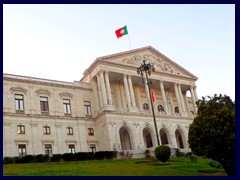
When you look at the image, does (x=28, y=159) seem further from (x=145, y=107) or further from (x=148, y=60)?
(x=148, y=60)

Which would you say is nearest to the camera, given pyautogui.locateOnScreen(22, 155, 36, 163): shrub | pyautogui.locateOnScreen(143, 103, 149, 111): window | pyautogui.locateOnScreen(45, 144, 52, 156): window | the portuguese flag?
pyautogui.locateOnScreen(22, 155, 36, 163): shrub

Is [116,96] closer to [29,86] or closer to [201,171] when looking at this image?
[29,86]

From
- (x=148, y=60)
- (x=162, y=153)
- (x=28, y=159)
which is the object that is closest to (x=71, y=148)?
(x=28, y=159)

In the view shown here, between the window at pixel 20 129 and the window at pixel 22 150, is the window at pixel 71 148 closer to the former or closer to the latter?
the window at pixel 22 150

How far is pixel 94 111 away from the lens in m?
46.2

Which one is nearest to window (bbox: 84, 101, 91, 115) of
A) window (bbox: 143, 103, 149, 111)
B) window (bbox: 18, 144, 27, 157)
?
window (bbox: 143, 103, 149, 111)

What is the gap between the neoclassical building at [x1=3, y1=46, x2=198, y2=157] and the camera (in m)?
39.2

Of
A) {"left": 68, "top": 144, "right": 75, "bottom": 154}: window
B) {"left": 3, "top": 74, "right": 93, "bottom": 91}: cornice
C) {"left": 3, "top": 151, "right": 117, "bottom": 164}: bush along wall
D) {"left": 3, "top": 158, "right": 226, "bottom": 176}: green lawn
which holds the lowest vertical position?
{"left": 3, "top": 158, "right": 226, "bottom": 176}: green lawn

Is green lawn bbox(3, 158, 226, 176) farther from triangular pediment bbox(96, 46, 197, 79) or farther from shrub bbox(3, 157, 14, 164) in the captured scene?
triangular pediment bbox(96, 46, 197, 79)

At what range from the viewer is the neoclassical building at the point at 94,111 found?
39.2 metres

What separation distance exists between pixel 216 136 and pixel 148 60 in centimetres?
3475

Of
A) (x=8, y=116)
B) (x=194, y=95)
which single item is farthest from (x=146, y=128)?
(x=8, y=116)

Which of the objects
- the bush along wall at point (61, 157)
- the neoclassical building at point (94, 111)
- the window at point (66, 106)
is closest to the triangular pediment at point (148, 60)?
the neoclassical building at point (94, 111)
